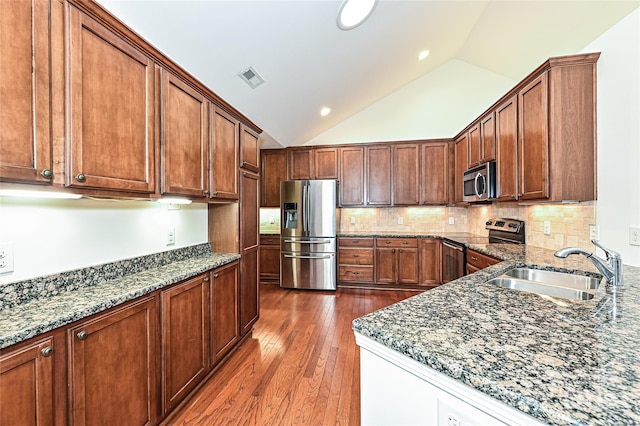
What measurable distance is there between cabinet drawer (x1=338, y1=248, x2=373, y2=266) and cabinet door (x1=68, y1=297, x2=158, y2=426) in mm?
3170

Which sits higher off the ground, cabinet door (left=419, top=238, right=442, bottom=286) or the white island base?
the white island base

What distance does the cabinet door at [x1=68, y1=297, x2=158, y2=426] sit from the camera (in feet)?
3.62

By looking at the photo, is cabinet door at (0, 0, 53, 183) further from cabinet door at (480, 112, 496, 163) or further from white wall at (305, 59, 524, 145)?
white wall at (305, 59, 524, 145)

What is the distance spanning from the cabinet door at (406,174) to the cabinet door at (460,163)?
21.9 inches

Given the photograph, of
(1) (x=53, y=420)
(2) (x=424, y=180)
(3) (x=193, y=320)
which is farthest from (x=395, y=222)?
(1) (x=53, y=420)

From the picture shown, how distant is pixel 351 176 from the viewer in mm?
4582

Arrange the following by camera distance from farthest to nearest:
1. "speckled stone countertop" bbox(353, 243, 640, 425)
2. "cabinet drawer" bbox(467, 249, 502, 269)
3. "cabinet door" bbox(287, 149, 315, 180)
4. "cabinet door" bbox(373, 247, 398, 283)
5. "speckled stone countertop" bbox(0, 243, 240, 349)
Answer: "cabinet door" bbox(287, 149, 315, 180), "cabinet door" bbox(373, 247, 398, 283), "cabinet drawer" bbox(467, 249, 502, 269), "speckled stone countertop" bbox(0, 243, 240, 349), "speckled stone countertop" bbox(353, 243, 640, 425)

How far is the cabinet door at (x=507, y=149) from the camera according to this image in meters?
2.55

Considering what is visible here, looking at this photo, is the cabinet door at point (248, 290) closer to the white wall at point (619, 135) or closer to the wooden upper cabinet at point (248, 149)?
the wooden upper cabinet at point (248, 149)

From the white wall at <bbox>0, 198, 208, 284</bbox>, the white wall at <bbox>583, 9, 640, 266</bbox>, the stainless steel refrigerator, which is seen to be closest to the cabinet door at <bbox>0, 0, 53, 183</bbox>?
the white wall at <bbox>0, 198, 208, 284</bbox>

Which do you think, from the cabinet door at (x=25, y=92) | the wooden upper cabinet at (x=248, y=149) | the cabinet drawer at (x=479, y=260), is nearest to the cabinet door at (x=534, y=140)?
the cabinet drawer at (x=479, y=260)

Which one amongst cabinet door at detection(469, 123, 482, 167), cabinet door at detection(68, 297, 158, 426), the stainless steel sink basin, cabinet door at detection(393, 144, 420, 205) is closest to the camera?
cabinet door at detection(68, 297, 158, 426)

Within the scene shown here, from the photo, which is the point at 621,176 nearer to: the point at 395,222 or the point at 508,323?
the point at 508,323

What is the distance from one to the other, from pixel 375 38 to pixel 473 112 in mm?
2561
